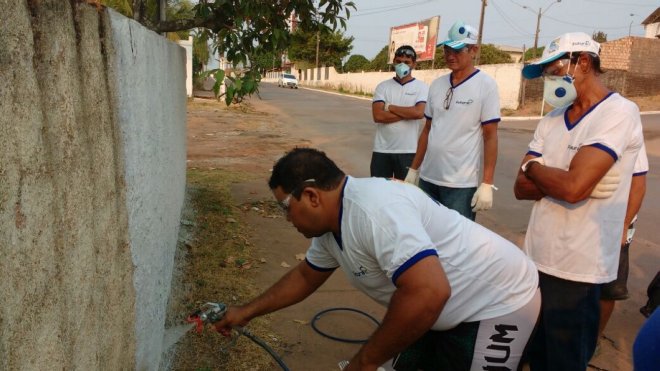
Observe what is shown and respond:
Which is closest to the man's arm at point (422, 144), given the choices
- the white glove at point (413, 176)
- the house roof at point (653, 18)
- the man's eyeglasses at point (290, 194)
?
the white glove at point (413, 176)

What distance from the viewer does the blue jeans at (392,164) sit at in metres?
4.89

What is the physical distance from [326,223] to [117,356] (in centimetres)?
100

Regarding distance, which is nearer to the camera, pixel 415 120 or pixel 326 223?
pixel 326 223

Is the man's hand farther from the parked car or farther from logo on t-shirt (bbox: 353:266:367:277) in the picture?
the parked car

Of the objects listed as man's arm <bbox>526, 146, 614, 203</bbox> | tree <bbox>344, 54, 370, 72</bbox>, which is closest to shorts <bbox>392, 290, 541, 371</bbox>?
man's arm <bbox>526, 146, 614, 203</bbox>

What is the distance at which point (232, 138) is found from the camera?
13.4m

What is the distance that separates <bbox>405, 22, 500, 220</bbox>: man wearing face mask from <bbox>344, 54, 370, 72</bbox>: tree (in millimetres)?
65884

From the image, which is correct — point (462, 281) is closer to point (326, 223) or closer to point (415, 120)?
point (326, 223)

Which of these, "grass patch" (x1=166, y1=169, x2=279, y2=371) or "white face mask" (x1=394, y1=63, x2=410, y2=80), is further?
"white face mask" (x1=394, y1=63, x2=410, y2=80)

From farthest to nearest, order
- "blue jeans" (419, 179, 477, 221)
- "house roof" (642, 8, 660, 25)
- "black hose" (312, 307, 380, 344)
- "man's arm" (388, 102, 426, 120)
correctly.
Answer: "house roof" (642, 8, 660, 25) < "man's arm" (388, 102, 426, 120) < "blue jeans" (419, 179, 477, 221) < "black hose" (312, 307, 380, 344)

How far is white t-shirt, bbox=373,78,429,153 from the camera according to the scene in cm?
489

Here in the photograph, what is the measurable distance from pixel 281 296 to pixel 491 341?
910mm

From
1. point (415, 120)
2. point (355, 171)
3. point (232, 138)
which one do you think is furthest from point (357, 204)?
point (232, 138)

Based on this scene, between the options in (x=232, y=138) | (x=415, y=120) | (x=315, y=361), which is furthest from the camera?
(x=232, y=138)
